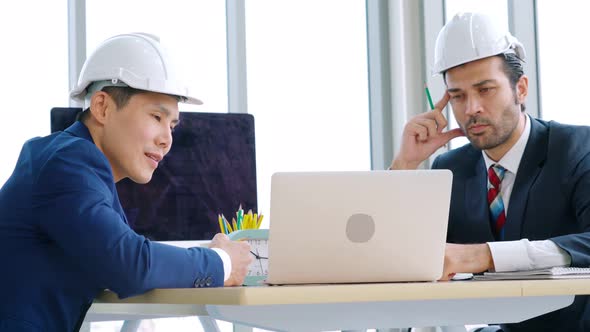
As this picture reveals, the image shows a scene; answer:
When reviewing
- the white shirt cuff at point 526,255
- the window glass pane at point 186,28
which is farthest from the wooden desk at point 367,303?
the window glass pane at point 186,28

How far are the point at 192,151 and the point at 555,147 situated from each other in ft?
3.87

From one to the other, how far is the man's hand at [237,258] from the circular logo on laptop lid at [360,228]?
10.9 inches

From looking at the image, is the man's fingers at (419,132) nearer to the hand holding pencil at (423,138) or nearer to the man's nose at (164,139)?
the hand holding pencil at (423,138)

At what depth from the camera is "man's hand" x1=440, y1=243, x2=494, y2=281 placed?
6.37 ft

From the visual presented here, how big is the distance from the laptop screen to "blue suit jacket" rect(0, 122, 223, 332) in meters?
1.08

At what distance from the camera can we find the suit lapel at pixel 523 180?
2639mm

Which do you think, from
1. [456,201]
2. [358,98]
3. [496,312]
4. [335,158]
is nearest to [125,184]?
[456,201]

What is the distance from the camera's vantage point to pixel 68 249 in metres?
1.71

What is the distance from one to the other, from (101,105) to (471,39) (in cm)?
126

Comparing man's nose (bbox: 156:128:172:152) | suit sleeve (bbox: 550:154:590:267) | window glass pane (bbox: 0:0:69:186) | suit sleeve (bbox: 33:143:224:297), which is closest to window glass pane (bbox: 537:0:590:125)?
suit sleeve (bbox: 550:154:590:267)

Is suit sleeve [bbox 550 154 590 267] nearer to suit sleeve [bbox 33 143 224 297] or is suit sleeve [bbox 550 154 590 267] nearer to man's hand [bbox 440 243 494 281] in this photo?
man's hand [bbox 440 243 494 281]

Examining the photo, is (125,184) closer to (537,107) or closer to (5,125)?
(5,125)

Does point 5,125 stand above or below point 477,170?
above

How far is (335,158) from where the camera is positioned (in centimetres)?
468
